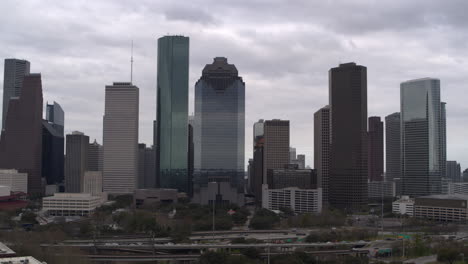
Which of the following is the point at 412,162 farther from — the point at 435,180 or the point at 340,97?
the point at 340,97

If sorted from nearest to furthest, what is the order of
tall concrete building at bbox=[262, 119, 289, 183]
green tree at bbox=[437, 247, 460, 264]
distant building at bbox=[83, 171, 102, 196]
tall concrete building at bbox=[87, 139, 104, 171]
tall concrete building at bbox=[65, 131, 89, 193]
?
green tree at bbox=[437, 247, 460, 264], tall concrete building at bbox=[262, 119, 289, 183], distant building at bbox=[83, 171, 102, 196], tall concrete building at bbox=[65, 131, 89, 193], tall concrete building at bbox=[87, 139, 104, 171]

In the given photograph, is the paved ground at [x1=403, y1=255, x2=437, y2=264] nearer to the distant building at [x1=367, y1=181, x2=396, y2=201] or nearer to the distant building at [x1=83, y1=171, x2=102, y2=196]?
the distant building at [x1=367, y1=181, x2=396, y2=201]

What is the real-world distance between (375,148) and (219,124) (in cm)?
7967

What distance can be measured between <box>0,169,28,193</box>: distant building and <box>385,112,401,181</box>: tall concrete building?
396 ft

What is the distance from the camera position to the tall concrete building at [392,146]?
172 metres

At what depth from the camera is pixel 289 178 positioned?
126438 millimetres

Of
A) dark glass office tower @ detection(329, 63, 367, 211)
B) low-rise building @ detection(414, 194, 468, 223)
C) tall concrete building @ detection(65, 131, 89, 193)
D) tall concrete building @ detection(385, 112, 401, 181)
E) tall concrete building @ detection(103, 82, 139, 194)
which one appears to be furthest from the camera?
tall concrete building @ detection(385, 112, 401, 181)

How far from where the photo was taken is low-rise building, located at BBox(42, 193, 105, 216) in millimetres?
109812

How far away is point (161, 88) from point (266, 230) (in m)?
75.8

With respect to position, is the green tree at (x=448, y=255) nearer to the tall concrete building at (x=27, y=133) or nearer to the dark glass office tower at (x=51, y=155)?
the tall concrete building at (x=27, y=133)

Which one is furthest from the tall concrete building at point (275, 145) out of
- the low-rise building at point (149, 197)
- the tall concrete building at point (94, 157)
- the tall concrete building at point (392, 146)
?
the tall concrete building at point (94, 157)

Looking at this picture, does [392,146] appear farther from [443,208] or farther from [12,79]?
[12,79]

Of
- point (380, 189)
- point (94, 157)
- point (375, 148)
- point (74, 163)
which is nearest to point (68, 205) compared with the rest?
point (74, 163)

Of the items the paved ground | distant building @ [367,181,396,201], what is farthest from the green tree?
distant building @ [367,181,396,201]
